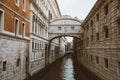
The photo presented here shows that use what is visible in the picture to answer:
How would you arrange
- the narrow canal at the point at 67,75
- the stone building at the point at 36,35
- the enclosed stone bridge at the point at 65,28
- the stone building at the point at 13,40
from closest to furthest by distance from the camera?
the stone building at the point at 13,40 < the stone building at the point at 36,35 < the narrow canal at the point at 67,75 < the enclosed stone bridge at the point at 65,28

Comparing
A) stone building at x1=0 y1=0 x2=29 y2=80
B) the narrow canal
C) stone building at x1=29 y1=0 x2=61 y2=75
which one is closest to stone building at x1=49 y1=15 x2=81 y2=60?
stone building at x1=29 y1=0 x2=61 y2=75

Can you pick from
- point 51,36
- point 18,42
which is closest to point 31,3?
point 18,42

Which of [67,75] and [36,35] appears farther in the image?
[67,75]

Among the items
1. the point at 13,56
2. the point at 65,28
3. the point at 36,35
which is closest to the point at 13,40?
the point at 13,56

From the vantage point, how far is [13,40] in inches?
481

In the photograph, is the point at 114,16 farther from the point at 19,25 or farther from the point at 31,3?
the point at 31,3

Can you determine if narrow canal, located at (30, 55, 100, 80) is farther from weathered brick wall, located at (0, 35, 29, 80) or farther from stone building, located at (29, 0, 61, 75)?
weathered brick wall, located at (0, 35, 29, 80)

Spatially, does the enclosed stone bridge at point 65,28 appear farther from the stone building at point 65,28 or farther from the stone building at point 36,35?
the stone building at point 36,35

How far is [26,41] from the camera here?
625 inches

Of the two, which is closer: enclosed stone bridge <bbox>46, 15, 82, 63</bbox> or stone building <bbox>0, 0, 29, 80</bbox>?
stone building <bbox>0, 0, 29, 80</bbox>

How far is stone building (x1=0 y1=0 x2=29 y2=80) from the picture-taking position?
10.5 metres

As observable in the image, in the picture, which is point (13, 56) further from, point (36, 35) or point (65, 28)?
point (65, 28)

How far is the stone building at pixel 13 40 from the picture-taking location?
34.3ft

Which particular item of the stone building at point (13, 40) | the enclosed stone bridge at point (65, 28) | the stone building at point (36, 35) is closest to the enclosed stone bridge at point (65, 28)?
the enclosed stone bridge at point (65, 28)
